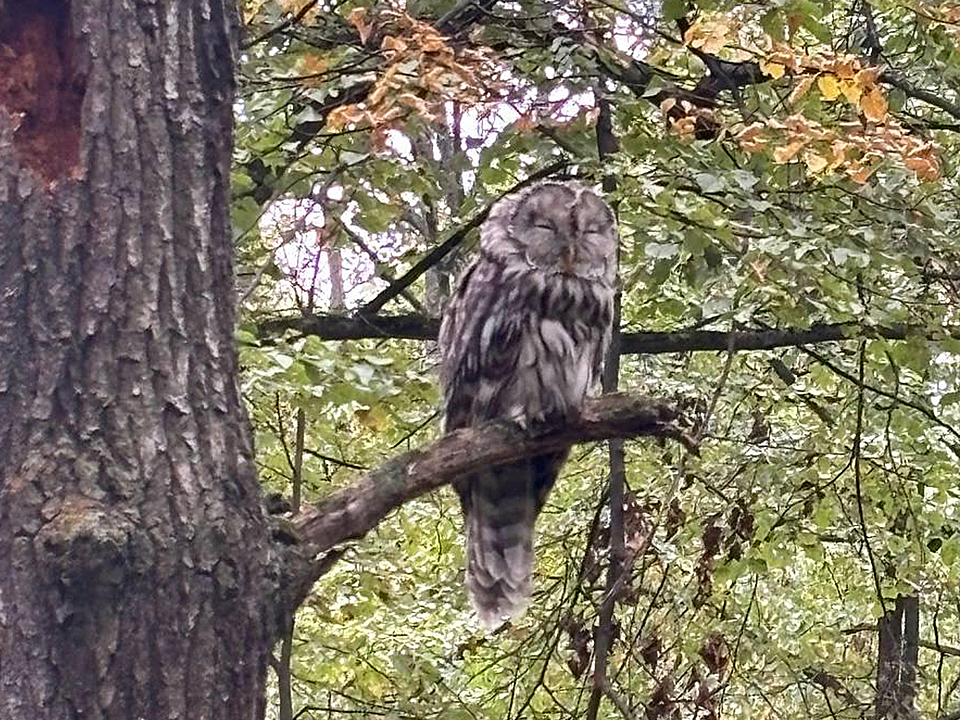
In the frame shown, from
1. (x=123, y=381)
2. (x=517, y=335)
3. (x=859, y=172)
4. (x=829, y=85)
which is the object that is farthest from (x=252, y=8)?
(x=123, y=381)

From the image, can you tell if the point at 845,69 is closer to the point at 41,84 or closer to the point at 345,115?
the point at 345,115

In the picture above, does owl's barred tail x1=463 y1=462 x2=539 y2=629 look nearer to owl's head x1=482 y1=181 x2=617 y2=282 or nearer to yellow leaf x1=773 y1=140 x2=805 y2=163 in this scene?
owl's head x1=482 y1=181 x2=617 y2=282

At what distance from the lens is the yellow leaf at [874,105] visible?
2.82 m

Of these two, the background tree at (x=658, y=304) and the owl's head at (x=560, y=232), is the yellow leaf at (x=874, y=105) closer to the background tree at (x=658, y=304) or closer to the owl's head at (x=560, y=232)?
the background tree at (x=658, y=304)

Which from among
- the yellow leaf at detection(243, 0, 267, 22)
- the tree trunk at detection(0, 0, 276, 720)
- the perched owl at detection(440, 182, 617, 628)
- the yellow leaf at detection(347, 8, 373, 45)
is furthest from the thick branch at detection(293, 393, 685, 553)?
the yellow leaf at detection(243, 0, 267, 22)

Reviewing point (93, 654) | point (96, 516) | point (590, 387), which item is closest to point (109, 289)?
point (96, 516)

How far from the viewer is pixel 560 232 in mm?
3207

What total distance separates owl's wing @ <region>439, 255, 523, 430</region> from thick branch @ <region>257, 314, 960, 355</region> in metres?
0.76

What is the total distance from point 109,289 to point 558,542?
2596 mm

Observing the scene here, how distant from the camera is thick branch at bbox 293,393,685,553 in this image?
191cm

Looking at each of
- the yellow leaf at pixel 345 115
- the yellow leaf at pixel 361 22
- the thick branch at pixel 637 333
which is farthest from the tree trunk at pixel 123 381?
the thick branch at pixel 637 333

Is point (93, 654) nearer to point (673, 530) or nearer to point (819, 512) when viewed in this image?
point (673, 530)

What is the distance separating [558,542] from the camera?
4176 millimetres

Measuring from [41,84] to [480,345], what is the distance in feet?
4.96
